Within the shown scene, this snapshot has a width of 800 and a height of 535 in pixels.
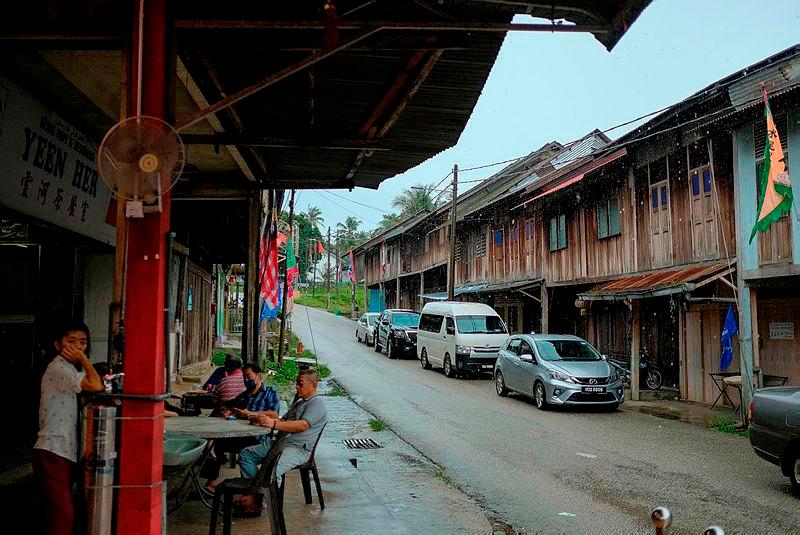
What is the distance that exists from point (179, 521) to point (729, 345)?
1193cm

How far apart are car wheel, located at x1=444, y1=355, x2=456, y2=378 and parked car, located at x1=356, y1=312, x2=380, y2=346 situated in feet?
39.9

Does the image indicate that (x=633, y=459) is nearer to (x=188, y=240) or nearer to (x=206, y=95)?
(x=206, y=95)

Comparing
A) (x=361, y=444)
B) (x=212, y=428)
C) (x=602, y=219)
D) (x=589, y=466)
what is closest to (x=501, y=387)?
(x=602, y=219)

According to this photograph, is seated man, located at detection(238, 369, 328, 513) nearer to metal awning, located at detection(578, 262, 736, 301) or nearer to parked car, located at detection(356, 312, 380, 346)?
metal awning, located at detection(578, 262, 736, 301)

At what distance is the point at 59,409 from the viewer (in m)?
4.55

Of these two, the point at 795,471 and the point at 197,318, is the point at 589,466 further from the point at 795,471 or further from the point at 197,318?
the point at 197,318

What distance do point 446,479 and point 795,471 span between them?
400 cm

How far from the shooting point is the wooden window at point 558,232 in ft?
74.4

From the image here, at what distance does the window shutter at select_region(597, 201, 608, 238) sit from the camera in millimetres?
19891

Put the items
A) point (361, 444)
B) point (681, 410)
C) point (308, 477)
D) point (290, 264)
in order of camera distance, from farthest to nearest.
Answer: point (290, 264) < point (681, 410) < point (361, 444) < point (308, 477)

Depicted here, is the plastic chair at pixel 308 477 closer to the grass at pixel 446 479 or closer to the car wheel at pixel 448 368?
the grass at pixel 446 479

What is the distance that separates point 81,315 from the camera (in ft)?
33.9

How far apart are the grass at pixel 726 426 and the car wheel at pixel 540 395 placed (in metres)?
3.35

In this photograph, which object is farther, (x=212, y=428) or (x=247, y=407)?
(x=247, y=407)
